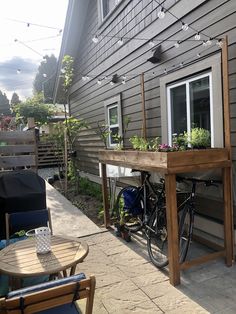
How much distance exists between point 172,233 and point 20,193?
1933mm

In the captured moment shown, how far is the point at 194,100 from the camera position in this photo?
4.50 meters

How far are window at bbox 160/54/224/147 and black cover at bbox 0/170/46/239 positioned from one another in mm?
2213

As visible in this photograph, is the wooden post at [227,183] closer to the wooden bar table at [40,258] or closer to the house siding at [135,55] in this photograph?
the house siding at [135,55]

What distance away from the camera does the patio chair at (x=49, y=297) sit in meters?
1.52

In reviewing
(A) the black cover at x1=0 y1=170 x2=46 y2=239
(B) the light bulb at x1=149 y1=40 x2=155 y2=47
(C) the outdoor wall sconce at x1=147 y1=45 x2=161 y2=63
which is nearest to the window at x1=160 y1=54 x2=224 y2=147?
(C) the outdoor wall sconce at x1=147 y1=45 x2=161 y2=63

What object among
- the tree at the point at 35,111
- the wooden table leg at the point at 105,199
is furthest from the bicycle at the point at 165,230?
the tree at the point at 35,111

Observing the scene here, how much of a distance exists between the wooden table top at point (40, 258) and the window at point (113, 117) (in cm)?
452

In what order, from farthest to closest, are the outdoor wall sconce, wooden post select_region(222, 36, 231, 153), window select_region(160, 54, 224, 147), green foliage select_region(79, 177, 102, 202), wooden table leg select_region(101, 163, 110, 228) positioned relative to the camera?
green foliage select_region(79, 177, 102, 202)
wooden table leg select_region(101, 163, 110, 228)
the outdoor wall sconce
window select_region(160, 54, 224, 147)
wooden post select_region(222, 36, 231, 153)

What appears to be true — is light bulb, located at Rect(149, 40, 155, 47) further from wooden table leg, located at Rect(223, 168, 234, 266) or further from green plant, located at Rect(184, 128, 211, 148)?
wooden table leg, located at Rect(223, 168, 234, 266)

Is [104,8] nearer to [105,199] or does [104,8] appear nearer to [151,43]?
[151,43]

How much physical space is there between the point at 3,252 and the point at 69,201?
5.23 meters

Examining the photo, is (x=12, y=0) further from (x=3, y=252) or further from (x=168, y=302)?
(x=168, y=302)

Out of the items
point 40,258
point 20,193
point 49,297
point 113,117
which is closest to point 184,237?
point 40,258

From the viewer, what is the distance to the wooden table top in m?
2.24
